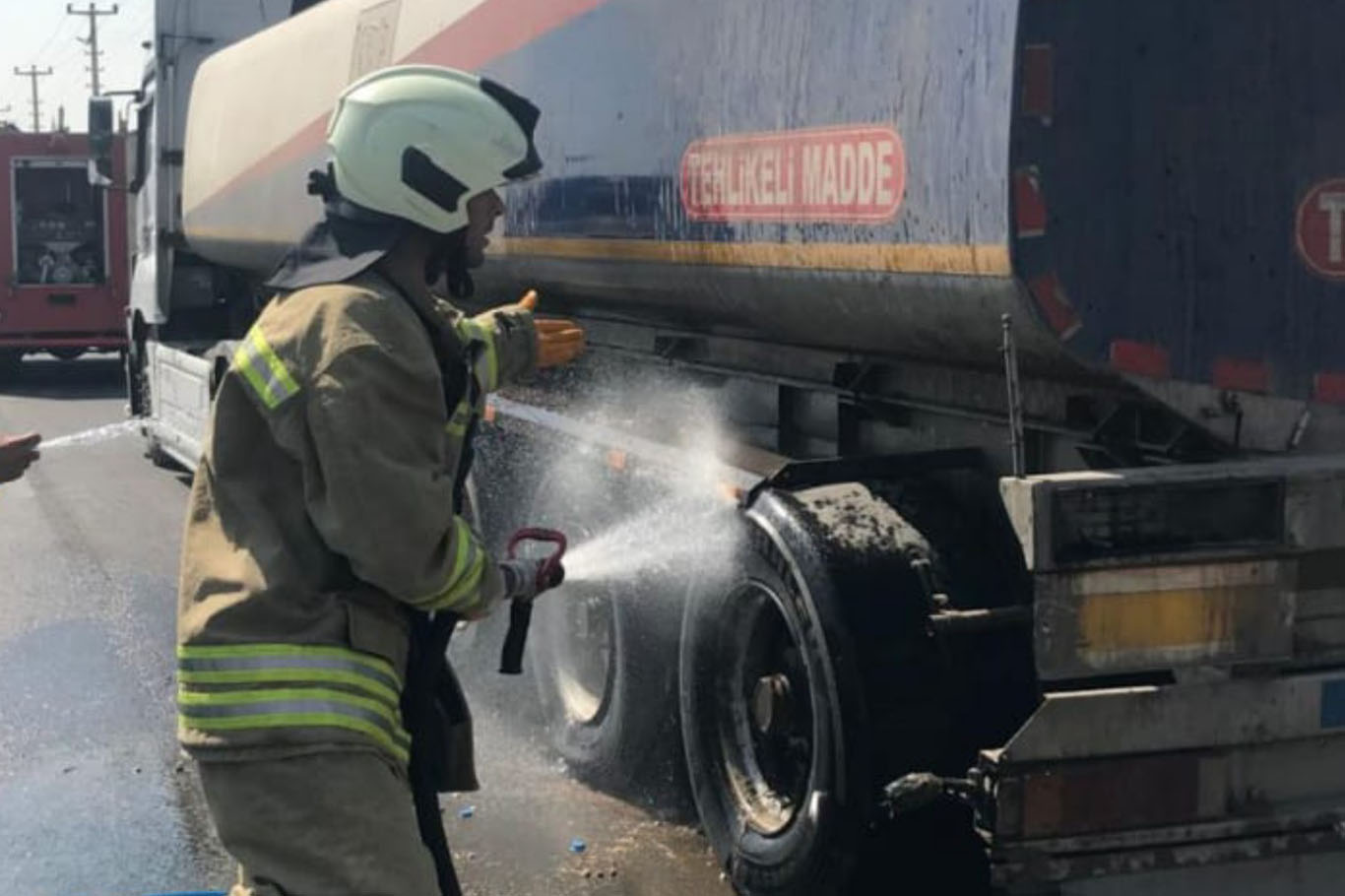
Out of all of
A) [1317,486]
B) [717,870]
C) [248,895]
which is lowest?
[717,870]

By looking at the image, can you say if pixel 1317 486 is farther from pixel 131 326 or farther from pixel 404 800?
pixel 131 326

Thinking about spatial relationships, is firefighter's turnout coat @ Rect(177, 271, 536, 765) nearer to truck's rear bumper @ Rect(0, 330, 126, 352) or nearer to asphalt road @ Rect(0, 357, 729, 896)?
asphalt road @ Rect(0, 357, 729, 896)

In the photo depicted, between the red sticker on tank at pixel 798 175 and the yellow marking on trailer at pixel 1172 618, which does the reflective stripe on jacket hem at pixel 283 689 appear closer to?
the yellow marking on trailer at pixel 1172 618

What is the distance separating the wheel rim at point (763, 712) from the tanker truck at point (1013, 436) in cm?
1

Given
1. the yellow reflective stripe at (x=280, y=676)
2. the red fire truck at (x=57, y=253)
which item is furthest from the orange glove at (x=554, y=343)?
the red fire truck at (x=57, y=253)

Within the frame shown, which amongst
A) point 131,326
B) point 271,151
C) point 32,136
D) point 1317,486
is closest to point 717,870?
point 1317,486

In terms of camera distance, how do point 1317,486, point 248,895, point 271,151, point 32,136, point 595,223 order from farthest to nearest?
point 32,136
point 271,151
point 595,223
point 1317,486
point 248,895

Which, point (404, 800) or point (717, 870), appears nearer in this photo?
point (404, 800)

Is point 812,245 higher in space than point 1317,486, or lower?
higher

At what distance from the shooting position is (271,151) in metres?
9.40

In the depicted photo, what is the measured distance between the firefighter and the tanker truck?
46.7 inches

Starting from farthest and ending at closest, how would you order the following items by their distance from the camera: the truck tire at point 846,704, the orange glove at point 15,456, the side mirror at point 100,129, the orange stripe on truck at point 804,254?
the side mirror at point 100,129 < the truck tire at point 846,704 < the orange glove at point 15,456 < the orange stripe on truck at point 804,254

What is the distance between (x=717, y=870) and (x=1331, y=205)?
2555 mm

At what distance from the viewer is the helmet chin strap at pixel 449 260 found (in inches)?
121
